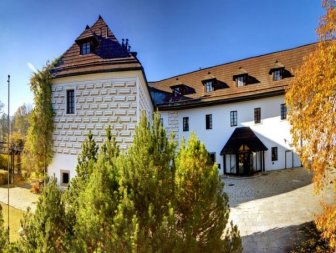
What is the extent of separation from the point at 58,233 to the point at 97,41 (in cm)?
1224

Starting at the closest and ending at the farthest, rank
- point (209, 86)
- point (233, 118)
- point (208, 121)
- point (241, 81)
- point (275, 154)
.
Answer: point (275, 154), point (233, 118), point (241, 81), point (208, 121), point (209, 86)

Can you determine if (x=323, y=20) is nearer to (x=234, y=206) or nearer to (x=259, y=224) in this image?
(x=259, y=224)

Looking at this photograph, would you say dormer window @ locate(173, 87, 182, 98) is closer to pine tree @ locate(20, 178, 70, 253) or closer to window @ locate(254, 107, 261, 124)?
window @ locate(254, 107, 261, 124)

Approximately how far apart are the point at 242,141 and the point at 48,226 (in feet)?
59.8

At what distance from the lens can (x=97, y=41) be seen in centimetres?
1438

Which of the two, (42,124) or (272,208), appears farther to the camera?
(42,124)

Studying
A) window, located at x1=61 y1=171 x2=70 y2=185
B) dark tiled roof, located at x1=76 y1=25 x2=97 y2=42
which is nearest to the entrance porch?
window, located at x1=61 y1=171 x2=70 y2=185

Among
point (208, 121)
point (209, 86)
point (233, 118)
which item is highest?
point (209, 86)

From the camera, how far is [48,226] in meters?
4.30

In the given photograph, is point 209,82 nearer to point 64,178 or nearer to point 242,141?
point 242,141

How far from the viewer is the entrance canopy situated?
20.2 metres

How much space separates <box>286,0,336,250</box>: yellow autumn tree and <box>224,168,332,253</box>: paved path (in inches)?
51.9

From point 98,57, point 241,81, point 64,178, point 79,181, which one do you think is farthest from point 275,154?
point 79,181

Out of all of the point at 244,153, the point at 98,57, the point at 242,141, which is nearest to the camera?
the point at 98,57
